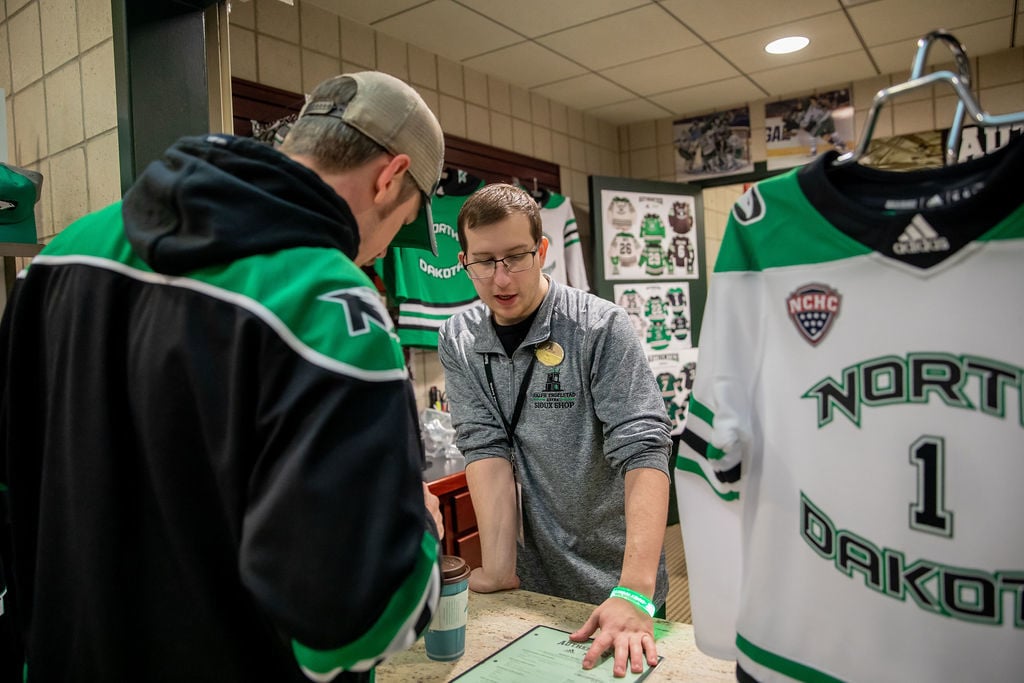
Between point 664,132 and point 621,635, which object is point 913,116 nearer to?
point 664,132

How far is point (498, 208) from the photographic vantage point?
5.25 feet

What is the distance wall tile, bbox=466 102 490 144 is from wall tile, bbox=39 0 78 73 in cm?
217

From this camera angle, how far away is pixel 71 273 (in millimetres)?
783

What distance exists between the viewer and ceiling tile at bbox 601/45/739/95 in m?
3.65

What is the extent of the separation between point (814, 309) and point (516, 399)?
3.20ft

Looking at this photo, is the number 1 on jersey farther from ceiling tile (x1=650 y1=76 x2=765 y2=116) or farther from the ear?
ceiling tile (x1=650 y1=76 x2=765 y2=116)

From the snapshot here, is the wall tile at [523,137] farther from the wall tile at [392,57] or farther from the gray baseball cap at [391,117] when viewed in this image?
the gray baseball cap at [391,117]

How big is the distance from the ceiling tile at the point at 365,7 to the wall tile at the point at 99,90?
1475mm

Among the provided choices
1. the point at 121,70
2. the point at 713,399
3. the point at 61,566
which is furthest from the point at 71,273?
the point at 121,70

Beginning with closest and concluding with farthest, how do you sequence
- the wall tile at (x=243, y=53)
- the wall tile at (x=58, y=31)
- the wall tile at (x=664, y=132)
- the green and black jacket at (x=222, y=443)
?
the green and black jacket at (x=222, y=443), the wall tile at (x=58, y=31), the wall tile at (x=243, y=53), the wall tile at (x=664, y=132)

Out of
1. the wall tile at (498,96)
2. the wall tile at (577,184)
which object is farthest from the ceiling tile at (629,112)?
the wall tile at (498,96)

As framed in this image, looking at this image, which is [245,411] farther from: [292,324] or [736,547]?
[736,547]

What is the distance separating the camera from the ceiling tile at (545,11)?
9.64 ft

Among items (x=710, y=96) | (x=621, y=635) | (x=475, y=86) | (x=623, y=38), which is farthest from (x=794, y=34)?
(x=621, y=635)
